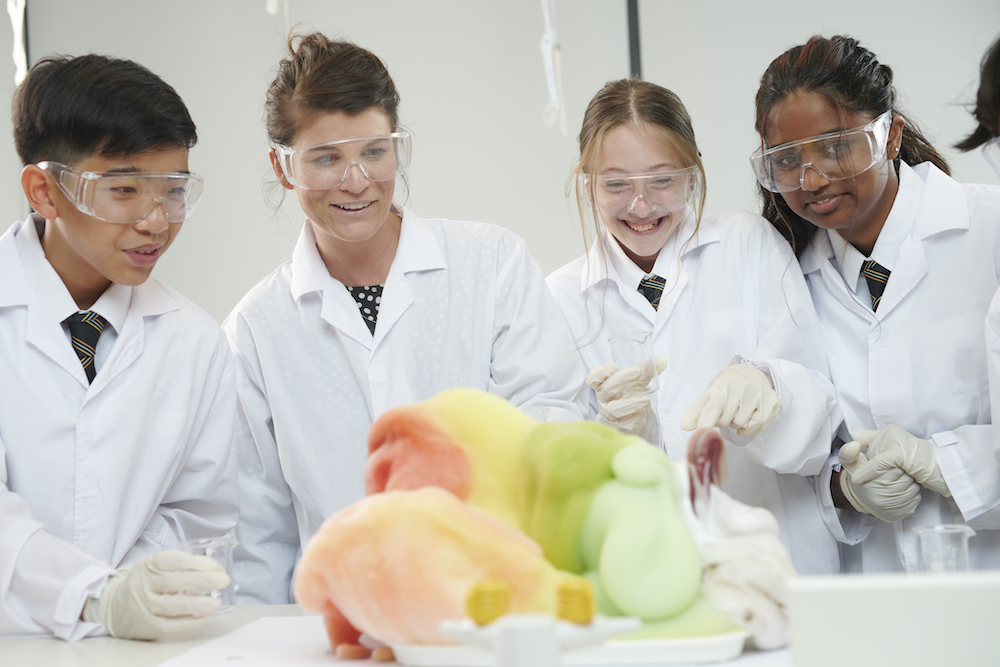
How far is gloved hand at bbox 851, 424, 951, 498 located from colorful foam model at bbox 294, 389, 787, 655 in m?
1.02

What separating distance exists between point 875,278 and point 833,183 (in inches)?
10.2

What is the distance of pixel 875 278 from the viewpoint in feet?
6.09

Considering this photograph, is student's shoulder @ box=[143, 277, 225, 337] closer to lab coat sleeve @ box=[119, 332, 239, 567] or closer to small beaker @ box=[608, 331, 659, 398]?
lab coat sleeve @ box=[119, 332, 239, 567]

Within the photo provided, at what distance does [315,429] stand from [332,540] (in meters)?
1.06

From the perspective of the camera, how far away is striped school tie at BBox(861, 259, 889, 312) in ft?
6.06

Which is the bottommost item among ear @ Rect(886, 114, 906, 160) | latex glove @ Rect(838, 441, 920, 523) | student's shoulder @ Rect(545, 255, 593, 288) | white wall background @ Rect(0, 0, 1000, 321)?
latex glove @ Rect(838, 441, 920, 523)

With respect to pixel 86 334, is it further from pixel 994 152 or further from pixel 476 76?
pixel 476 76

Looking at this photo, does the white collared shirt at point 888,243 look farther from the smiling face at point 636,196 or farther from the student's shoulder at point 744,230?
the smiling face at point 636,196

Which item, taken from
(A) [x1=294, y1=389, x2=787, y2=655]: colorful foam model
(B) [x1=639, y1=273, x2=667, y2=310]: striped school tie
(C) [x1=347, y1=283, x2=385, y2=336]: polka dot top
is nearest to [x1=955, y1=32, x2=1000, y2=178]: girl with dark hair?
(B) [x1=639, y1=273, x2=667, y2=310]: striped school tie

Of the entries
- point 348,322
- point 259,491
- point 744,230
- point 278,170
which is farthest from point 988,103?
point 259,491

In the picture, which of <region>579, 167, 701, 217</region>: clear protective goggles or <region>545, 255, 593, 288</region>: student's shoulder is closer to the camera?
<region>579, 167, 701, 217</region>: clear protective goggles

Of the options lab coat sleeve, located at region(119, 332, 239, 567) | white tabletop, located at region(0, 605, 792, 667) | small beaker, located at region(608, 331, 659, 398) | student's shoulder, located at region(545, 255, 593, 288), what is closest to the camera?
white tabletop, located at region(0, 605, 792, 667)

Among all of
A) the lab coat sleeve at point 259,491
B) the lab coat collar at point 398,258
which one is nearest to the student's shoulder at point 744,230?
the lab coat collar at point 398,258

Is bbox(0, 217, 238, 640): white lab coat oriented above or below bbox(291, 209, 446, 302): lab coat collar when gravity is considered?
below
